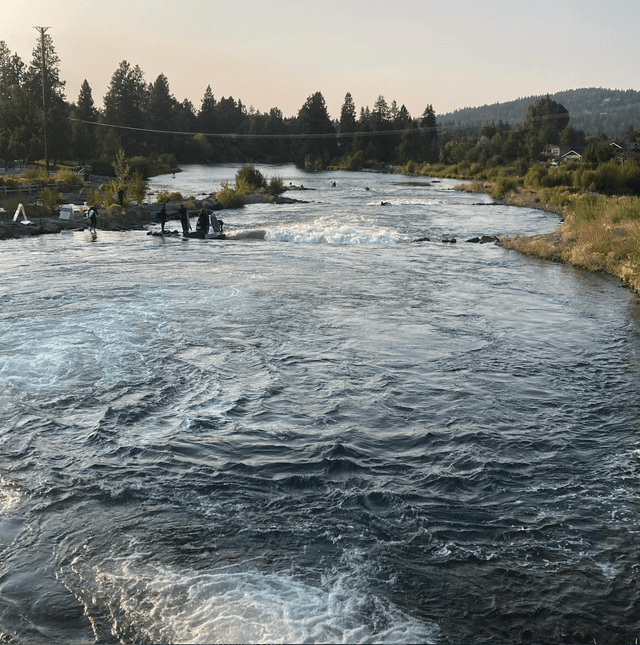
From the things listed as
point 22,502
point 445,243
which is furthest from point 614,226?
point 22,502

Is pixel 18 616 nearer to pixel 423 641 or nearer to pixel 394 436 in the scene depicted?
pixel 423 641

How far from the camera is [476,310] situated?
21.1m

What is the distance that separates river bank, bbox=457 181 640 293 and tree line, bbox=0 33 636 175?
5544 cm

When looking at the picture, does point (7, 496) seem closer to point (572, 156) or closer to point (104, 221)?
point (104, 221)

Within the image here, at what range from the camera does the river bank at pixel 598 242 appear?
26.5m

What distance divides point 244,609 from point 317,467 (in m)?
3.44

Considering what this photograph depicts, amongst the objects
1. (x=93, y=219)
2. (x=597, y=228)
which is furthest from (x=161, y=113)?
(x=597, y=228)

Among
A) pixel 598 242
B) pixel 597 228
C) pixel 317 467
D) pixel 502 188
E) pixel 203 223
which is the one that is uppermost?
pixel 502 188

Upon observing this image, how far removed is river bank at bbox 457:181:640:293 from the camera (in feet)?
86.9

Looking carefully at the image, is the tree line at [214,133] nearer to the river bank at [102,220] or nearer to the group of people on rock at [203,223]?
the river bank at [102,220]

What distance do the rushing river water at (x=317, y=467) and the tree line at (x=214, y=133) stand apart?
68.8 meters

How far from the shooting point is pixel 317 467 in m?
10.6

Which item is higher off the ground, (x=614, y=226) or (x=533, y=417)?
(x=614, y=226)

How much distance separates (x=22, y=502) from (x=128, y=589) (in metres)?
2.64
